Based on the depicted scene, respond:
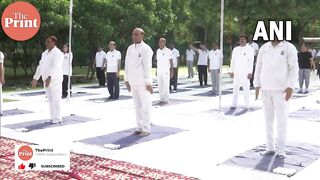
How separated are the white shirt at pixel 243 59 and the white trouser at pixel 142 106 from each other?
398cm

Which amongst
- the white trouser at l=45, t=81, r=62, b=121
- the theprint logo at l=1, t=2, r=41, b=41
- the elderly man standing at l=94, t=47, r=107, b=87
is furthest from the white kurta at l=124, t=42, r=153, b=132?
the elderly man standing at l=94, t=47, r=107, b=87

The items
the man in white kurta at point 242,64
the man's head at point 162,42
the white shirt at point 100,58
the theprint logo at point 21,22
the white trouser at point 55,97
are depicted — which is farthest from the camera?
the white shirt at point 100,58

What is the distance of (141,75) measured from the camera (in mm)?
8141

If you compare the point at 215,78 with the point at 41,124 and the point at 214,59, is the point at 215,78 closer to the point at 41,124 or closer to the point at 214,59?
the point at 214,59

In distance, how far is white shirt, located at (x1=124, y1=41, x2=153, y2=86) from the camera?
319 inches

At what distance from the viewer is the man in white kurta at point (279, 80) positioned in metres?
6.53

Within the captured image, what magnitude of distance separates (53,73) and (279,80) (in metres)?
4.60

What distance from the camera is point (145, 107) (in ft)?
26.9

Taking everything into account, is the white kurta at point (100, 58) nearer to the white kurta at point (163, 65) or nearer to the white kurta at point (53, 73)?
the white kurta at point (163, 65)

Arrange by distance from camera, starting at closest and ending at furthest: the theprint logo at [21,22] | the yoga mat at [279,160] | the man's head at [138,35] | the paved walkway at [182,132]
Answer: the theprint logo at [21,22], the yoga mat at [279,160], the paved walkway at [182,132], the man's head at [138,35]

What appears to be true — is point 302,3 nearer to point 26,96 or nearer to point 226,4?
point 226,4

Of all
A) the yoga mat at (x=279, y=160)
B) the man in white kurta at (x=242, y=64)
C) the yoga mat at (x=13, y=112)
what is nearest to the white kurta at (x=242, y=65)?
the man in white kurta at (x=242, y=64)

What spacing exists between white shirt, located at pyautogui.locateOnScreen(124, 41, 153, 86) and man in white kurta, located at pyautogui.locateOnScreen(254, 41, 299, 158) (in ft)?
7.08

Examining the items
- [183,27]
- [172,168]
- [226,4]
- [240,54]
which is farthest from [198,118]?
[183,27]
